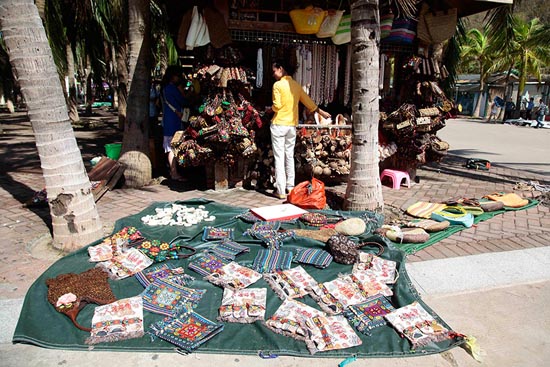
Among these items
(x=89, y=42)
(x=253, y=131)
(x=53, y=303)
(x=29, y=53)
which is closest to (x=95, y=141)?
(x=89, y=42)

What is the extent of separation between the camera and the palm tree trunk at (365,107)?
4.72 metres

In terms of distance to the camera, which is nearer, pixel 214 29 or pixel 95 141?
pixel 214 29

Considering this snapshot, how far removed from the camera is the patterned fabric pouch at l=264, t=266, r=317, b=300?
3.34m

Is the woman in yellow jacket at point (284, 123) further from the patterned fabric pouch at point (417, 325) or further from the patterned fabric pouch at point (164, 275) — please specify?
the patterned fabric pouch at point (417, 325)

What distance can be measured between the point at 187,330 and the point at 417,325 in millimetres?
1750

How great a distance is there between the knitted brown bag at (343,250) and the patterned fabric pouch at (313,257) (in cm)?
8

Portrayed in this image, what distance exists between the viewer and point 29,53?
12.4 ft

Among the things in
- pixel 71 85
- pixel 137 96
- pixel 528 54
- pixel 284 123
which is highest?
pixel 528 54

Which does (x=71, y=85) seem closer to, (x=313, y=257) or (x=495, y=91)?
(x=313, y=257)

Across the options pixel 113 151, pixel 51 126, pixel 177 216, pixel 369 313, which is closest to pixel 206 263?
pixel 177 216

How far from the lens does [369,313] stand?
10.2 ft

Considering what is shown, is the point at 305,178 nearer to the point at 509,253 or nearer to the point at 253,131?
the point at 253,131

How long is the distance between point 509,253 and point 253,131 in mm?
4104

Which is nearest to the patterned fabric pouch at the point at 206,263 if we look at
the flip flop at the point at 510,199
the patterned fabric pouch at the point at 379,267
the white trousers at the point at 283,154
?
the patterned fabric pouch at the point at 379,267
